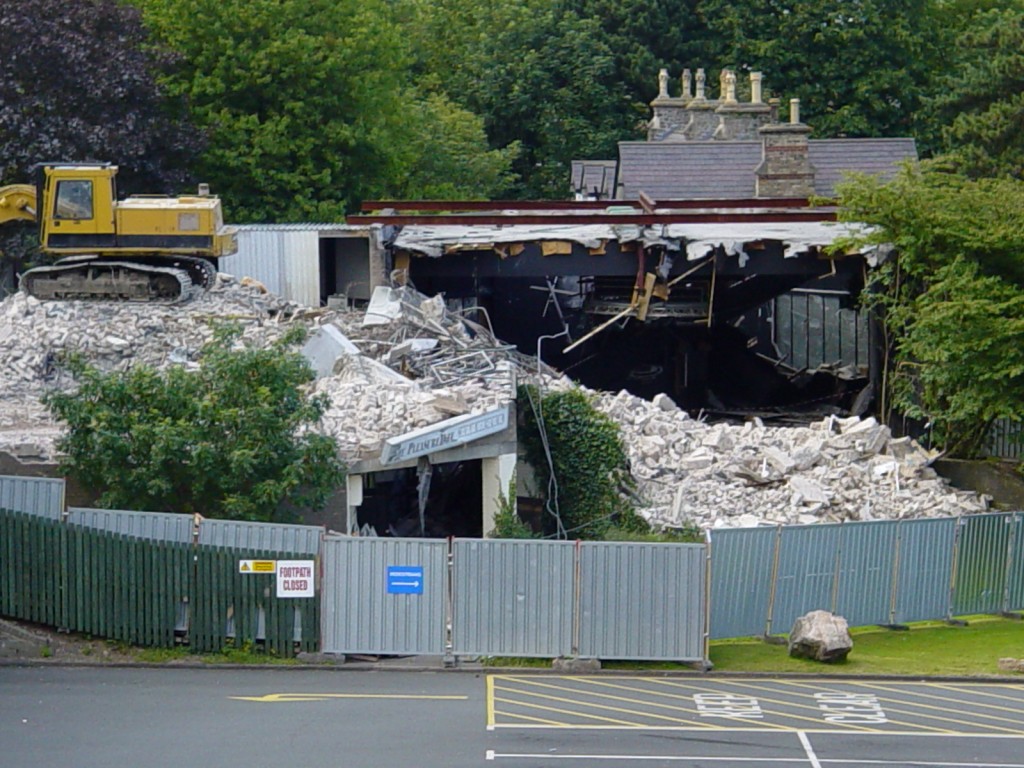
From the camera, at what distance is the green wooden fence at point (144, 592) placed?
2192 centimetres

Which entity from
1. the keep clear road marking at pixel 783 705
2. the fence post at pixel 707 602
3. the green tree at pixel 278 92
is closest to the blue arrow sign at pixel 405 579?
the keep clear road marking at pixel 783 705

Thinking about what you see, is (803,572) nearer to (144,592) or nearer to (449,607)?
(449,607)

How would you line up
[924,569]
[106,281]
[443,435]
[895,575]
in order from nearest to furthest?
[895,575] → [924,569] → [443,435] → [106,281]

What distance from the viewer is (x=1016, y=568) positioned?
2677 cm

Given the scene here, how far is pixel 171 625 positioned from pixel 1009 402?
617 inches

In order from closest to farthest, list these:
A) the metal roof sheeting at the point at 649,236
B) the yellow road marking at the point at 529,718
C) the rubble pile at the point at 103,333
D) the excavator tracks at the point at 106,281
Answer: the yellow road marking at the point at 529,718
the rubble pile at the point at 103,333
the excavator tracks at the point at 106,281
the metal roof sheeting at the point at 649,236

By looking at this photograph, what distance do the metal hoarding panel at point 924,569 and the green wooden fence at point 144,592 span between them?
921cm

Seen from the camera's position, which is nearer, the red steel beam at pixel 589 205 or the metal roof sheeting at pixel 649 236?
the metal roof sheeting at pixel 649 236

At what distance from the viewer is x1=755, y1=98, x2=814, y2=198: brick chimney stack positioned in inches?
1795

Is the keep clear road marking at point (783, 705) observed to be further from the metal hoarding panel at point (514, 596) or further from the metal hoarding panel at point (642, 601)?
the metal hoarding panel at point (514, 596)

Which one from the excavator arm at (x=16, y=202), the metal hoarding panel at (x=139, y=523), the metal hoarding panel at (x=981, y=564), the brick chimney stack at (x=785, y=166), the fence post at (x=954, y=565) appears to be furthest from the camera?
the brick chimney stack at (x=785, y=166)

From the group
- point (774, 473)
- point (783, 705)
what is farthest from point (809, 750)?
point (774, 473)

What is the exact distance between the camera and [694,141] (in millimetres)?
52469

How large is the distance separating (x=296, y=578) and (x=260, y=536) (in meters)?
0.90
